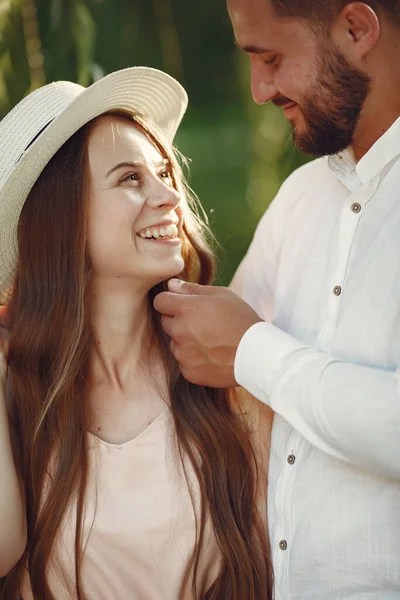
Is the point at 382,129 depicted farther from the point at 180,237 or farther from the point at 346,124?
the point at 180,237

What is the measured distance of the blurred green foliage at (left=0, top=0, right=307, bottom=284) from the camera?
281cm

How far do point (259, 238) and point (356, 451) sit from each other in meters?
0.81

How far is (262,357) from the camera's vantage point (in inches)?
77.5

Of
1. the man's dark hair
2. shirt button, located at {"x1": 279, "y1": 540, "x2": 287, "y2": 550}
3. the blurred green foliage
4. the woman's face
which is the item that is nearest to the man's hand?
the woman's face

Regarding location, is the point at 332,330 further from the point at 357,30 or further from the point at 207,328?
the point at 357,30

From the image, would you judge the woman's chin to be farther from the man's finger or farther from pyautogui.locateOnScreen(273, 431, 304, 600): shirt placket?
pyautogui.locateOnScreen(273, 431, 304, 600): shirt placket

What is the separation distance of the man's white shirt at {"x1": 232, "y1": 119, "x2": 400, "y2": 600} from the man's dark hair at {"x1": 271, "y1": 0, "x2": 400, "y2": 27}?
244 millimetres

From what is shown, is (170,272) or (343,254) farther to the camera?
(170,272)

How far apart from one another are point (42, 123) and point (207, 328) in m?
0.64

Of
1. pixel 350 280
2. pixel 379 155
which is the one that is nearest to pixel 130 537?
A: pixel 350 280

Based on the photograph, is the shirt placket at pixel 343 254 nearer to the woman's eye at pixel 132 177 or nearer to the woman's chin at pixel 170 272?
the woman's chin at pixel 170 272

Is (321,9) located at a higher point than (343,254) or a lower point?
higher

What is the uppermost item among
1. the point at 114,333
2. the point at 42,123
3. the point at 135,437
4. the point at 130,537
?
the point at 42,123

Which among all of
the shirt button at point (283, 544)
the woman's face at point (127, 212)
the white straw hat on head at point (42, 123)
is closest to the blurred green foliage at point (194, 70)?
the white straw hat on head at point (42, 123)
